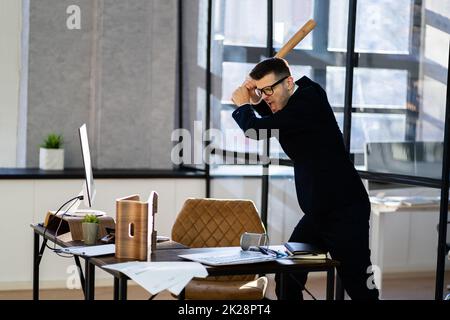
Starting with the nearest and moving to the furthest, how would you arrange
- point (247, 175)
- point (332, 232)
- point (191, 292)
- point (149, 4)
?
1. point (332, 232)
2. point (191, 292)
3. point (247, 175)
4. point (149, 4)

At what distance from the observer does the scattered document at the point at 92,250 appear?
11.1ft

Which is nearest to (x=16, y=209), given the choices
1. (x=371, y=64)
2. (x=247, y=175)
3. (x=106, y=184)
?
(x=106, y=184)

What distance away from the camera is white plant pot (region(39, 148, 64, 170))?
6.52 metres

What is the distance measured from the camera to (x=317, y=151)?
3.78 metres

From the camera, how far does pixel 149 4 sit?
6.79 metres

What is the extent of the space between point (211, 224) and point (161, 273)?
162 cm

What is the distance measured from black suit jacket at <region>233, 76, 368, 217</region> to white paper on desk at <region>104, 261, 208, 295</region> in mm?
814

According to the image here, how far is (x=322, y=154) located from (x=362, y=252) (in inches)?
17.9

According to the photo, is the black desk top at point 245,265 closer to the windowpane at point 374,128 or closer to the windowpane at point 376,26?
the windowpane at point 374,128

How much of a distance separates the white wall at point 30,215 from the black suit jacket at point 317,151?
2771mm

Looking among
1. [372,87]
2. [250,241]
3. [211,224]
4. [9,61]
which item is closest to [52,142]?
[9,61]

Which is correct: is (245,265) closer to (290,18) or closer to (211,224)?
(211,224)

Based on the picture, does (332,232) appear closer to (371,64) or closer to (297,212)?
(371,64)

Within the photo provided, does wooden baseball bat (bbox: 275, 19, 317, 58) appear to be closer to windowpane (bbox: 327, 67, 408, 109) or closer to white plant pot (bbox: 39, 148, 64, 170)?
windowpane (bbox: 327, 67, 408, 109)
